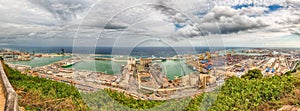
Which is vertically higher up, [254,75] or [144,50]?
[144,50]

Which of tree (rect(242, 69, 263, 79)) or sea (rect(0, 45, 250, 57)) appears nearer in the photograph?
sea (rect(0, 45, 250, 57))

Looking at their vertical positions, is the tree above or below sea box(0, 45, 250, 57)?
below

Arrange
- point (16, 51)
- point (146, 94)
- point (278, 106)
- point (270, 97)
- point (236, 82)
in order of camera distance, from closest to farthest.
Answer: point (278, 106)
point (270, 97)
point (146, 94)
point (236, 82)
point (16, 51)

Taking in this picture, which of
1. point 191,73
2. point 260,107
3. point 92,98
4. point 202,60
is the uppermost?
point 202,60

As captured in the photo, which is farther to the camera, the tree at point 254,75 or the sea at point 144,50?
the tree at point 254,75

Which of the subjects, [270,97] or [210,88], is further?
[210,88]

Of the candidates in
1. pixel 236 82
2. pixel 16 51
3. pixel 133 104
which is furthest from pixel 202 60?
pixel 16 51

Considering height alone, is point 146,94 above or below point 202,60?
below

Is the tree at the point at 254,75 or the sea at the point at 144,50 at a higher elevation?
the sea at the point at 144,50

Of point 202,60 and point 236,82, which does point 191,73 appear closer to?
point 202,60

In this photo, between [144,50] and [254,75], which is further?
[254,75]

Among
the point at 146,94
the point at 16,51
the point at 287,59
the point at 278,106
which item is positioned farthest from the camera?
the point at 16,51
